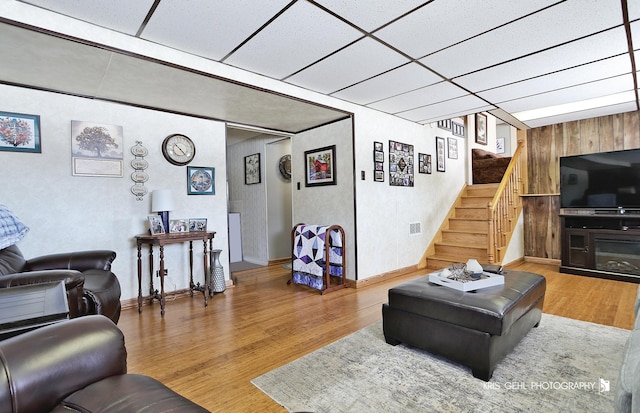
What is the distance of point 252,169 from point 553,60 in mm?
4621

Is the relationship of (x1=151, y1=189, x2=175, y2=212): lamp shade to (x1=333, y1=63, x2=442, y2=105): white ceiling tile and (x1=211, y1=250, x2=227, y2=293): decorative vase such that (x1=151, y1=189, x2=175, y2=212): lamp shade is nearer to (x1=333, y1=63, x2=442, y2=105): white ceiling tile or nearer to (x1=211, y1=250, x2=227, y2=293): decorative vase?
(x1=211, y1=250, x2=227, y2=293): decorative vase

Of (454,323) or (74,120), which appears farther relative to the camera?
(74,120)

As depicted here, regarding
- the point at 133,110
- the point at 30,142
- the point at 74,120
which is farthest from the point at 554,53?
the point at 30,142

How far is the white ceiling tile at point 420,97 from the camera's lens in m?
3.46

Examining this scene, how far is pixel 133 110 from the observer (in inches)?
133

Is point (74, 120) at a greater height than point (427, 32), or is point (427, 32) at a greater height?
point (427, 32)

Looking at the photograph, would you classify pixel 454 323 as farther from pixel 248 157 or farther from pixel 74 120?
pixel 248 157

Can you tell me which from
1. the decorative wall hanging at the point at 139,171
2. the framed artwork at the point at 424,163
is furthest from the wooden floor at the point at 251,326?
the framed artwork at the point at 424,163

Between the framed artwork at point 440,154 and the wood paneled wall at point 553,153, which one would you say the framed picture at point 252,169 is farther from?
the wood paneled wall at point 553,153

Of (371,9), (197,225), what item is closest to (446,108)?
(371,9)

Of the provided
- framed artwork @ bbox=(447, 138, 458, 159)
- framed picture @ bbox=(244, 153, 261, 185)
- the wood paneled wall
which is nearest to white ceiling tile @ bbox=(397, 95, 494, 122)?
framed artwork @ bbox=(447, 138, 458, 159)

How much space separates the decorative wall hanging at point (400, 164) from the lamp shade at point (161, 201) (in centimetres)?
289

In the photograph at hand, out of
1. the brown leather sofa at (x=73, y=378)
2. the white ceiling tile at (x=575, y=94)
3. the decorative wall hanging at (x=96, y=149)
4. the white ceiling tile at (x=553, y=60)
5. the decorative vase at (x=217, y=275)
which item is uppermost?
the white ceiling tile at (x=553, y=60)

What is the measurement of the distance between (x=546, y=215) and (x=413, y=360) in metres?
4.45
